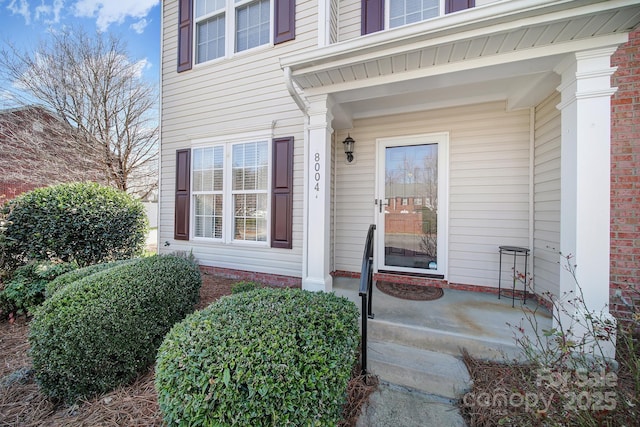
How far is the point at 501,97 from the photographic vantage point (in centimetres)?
325

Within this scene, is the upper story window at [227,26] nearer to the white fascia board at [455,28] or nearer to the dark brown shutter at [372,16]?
the dark brown shutter at [372,16]

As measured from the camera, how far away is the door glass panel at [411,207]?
3.79 m

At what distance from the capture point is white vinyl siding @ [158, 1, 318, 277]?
13.3ft

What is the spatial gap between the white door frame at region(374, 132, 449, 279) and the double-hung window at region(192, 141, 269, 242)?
184 cm

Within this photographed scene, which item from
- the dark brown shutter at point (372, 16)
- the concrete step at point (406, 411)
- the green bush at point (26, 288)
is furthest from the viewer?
→ the dark brown shutter at point (372, 16)

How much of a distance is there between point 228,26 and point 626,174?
5.87 meters

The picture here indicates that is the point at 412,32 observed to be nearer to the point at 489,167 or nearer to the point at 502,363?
the point at 489,167

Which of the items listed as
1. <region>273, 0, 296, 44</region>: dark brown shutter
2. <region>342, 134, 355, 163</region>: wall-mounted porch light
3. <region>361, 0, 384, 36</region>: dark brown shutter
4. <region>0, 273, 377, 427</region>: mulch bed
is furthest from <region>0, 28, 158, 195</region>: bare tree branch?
<region>361, 0, 384, 36</region>: dark brown shutter

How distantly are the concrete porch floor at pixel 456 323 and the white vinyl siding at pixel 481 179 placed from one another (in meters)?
0.57

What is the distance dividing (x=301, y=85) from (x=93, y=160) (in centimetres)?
904

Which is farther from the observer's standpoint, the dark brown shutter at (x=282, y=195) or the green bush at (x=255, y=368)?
the dark brown shutter at (x=282, y=195)

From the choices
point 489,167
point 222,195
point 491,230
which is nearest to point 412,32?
point 489,167

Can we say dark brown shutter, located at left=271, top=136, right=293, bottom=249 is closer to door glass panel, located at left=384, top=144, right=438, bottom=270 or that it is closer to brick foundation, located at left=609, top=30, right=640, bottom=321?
door glass panel, located at left=384, top=144, right=438, bottom=270

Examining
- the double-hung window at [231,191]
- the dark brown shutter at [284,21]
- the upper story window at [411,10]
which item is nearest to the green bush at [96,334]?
the double-hung window at [231,191]
